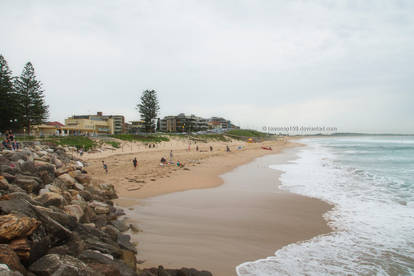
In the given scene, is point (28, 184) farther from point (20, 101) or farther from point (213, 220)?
point (20, 101)

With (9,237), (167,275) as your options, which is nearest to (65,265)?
(9,237)

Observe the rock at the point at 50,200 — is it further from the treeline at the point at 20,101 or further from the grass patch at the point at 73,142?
the treeline at the point at 20,101

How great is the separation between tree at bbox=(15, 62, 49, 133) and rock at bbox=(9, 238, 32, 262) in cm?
4197

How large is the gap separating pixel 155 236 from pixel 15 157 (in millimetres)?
6401

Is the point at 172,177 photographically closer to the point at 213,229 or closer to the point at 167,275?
the point at 213,229

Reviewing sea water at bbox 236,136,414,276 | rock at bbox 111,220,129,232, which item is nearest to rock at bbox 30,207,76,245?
rock at bbox 111,220,129,232

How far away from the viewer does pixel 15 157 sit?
8125mm

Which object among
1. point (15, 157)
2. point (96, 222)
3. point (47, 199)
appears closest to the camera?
point (47, 199)

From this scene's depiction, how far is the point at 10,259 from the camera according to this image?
2604 millimetres

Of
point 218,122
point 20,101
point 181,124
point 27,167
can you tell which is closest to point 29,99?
point 20,101

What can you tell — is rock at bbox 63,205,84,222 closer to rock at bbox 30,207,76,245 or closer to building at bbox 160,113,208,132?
rock at bbox 30,207,76,245

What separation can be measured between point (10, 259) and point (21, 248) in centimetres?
24

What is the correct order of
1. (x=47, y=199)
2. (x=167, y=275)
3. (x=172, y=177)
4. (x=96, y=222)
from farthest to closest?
(x=172, y=177) → (x=96, y=222) → (x=47, y=199) → (x=167, y=275)

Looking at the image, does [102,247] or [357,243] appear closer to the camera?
[102,247]
